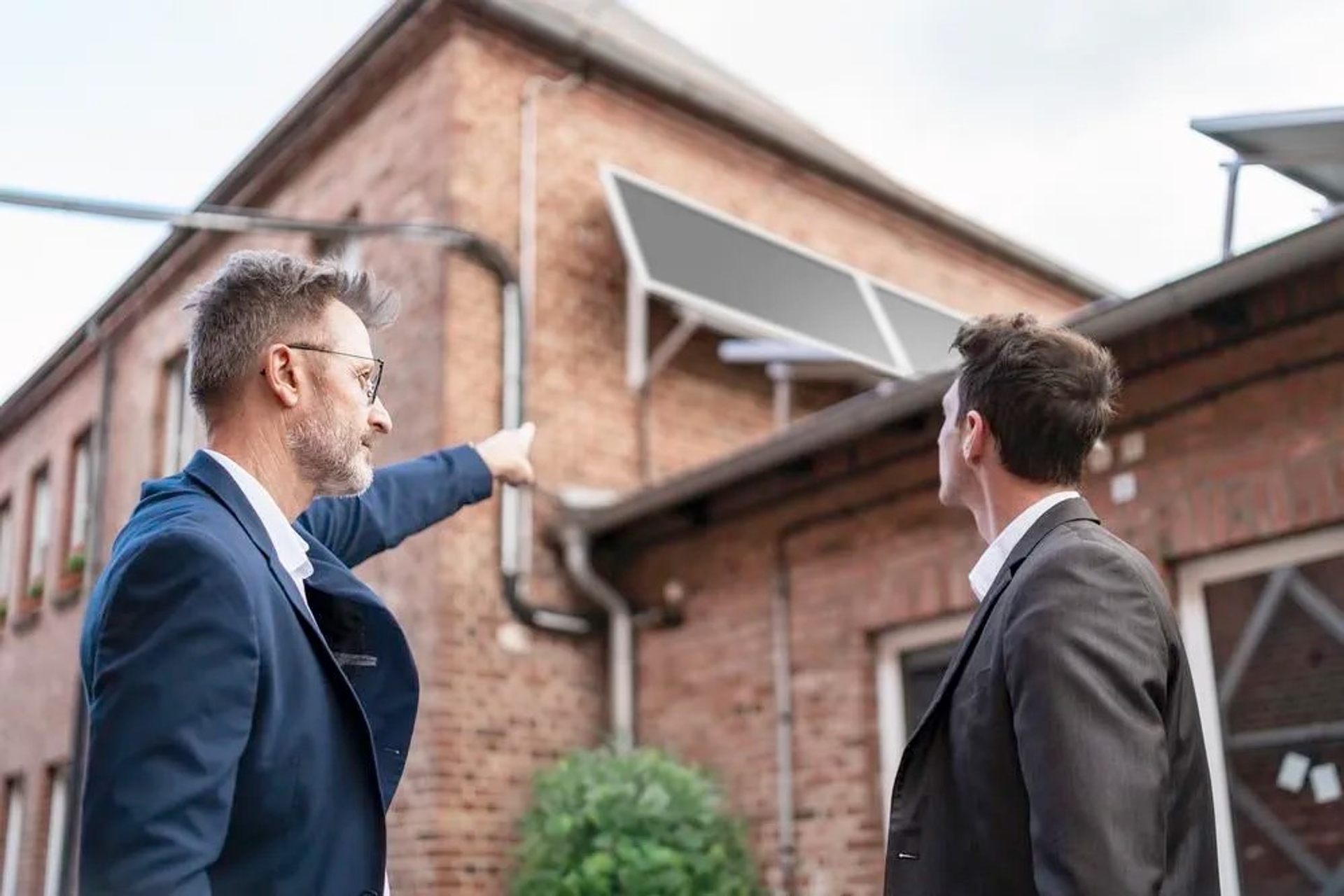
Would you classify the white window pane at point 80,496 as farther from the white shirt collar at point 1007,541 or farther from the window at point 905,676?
the white shirt collar at point 1007,541

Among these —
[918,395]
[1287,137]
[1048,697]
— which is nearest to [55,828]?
[918,395]

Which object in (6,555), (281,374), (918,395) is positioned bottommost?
(281,374)

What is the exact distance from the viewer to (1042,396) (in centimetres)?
230

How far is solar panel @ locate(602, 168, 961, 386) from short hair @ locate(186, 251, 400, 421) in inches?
228

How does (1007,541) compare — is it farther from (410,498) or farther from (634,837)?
(634,837)

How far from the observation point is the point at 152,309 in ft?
37.9

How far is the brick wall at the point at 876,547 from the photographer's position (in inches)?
196

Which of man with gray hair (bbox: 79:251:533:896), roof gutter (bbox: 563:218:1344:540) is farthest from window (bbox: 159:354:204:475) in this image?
man with gray hair (bbox: 79:251:533:896)

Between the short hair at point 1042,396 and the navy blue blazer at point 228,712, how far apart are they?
3.47ft

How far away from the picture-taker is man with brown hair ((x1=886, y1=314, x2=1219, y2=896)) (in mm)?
1905

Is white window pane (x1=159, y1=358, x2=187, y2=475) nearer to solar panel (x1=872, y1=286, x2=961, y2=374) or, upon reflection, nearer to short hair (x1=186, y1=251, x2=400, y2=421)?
solar panel (x1=872, y1=286, x2=961, y2=374)

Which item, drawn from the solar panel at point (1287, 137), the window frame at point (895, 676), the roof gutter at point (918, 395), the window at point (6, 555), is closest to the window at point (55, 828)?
the window at point (6, 555)

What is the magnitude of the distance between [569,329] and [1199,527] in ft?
14.0

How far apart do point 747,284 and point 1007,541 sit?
635cm
